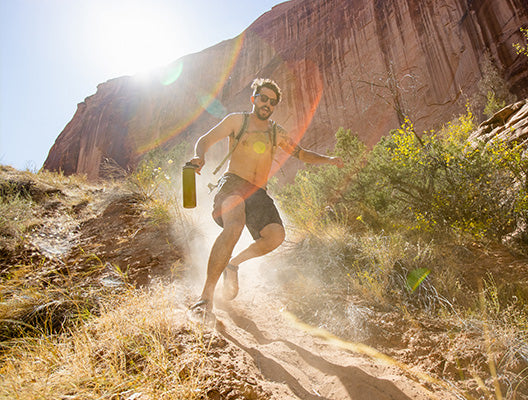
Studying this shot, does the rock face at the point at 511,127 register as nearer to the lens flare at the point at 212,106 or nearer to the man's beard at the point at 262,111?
the man's beard at the point at 262,111

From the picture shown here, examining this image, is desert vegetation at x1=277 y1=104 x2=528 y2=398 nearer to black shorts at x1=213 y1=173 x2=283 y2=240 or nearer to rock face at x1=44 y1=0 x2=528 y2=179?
black shorts at x1=213 y1=173 x2=283 y2=240

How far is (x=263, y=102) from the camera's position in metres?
2.69

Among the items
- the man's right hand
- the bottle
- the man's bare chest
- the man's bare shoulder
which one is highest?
the man's bare shoulder

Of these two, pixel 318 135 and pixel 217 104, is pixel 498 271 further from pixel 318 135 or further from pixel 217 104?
pixel 217 104

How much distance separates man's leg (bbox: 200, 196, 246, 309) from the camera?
1.95 m

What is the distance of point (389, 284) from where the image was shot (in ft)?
7.29

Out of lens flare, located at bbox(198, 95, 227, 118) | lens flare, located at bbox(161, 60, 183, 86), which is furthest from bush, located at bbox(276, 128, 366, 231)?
lens flare, located at bbox(161, 60, 183, 86)

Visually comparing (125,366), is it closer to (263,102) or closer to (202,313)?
(202,313)

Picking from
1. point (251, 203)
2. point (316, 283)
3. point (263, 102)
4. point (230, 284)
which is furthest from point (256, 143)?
point (316, 283)

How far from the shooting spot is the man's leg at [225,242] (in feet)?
6.39

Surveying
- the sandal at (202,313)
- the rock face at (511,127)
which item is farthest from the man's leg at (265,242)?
the rock face at (511,127)

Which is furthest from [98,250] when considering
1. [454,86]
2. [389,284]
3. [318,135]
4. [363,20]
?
[363,20]

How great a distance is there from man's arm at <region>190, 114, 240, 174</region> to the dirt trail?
4.05 feet

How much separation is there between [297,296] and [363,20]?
86.4 feet
